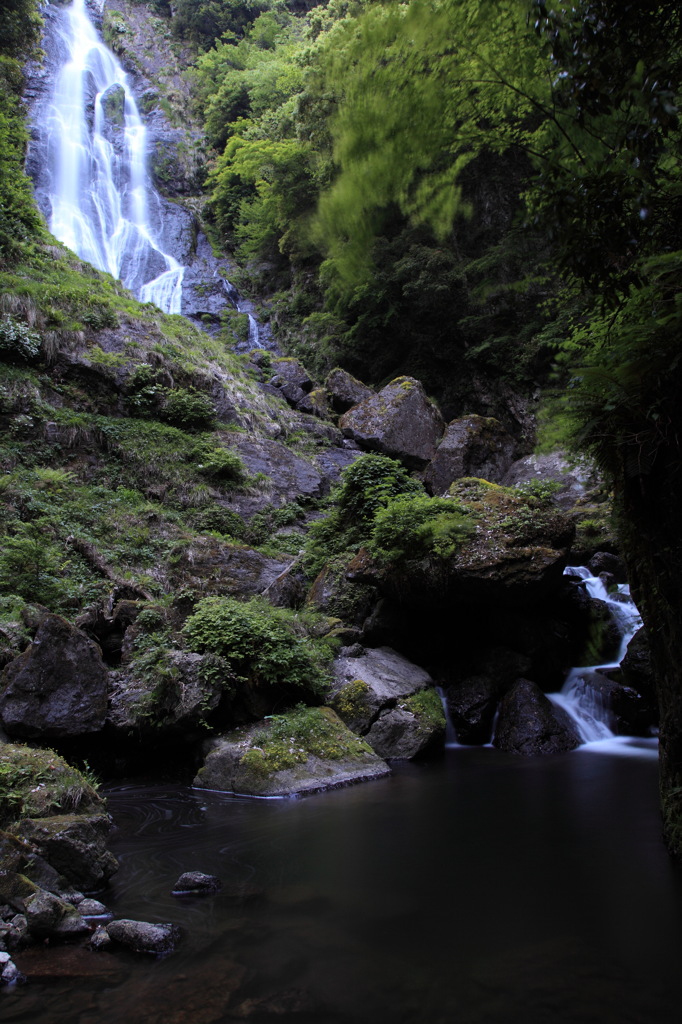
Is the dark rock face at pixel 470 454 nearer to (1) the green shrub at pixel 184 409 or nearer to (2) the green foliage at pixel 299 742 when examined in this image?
(1) the green shrub at pixel 184 409

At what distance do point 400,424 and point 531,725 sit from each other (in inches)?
415

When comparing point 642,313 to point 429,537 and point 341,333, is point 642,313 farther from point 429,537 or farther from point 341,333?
point 341,333

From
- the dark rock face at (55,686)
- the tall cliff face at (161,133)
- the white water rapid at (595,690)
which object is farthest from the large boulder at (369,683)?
the tall cliff face at (161,133)

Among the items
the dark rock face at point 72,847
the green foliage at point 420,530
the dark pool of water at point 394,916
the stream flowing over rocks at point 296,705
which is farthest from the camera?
the green foliage at point 420,530

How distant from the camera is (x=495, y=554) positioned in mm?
8734

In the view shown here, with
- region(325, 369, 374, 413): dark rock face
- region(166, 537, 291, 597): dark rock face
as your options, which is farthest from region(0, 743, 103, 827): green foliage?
region(325, 369, 374, 413): dark rock face

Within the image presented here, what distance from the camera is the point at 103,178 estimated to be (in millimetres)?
29672

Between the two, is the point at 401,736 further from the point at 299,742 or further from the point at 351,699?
the point at 299,742

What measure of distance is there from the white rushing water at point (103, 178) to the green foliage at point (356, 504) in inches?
666

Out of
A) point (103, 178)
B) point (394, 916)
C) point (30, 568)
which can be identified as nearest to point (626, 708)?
point (394, 916)

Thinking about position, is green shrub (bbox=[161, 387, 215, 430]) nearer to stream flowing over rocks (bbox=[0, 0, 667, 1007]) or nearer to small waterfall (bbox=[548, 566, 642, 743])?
stream flowing over rocks (bbox=[0, 0, 667, 1007])

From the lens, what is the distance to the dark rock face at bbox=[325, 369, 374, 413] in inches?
782

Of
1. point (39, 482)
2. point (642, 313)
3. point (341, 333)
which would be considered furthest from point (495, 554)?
point (341, 333)

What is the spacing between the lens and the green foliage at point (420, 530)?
8.84 meters
